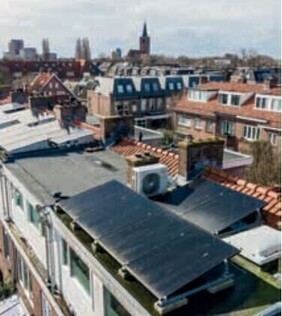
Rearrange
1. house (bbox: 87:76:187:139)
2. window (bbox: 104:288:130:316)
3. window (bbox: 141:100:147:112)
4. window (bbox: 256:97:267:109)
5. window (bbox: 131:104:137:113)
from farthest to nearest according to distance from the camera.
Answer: window (bbox: 141:100:147:112)
window (bbox: 131:104:137:113)
house (bbox: 87:76:187:139)
window (bbox: 256:97:267:109)
window (bbox: 104:288:130:316)

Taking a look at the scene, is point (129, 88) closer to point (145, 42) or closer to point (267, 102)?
point (267, 102)

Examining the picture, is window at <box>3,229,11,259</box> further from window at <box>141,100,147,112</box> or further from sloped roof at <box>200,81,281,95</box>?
window at <box>141,100,147,112</box>

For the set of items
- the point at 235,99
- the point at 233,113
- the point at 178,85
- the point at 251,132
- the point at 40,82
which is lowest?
the point at 251,132

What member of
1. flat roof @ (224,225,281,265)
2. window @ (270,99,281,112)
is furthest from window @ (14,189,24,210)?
window @ (270,99,281,112)

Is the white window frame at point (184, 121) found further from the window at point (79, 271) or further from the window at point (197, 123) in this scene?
the window at point (79, 271)

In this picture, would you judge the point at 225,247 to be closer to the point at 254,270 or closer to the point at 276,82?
the point at 254,270

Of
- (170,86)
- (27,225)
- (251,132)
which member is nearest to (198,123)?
(251,132)

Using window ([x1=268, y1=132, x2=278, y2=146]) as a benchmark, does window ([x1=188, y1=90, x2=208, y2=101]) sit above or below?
above
